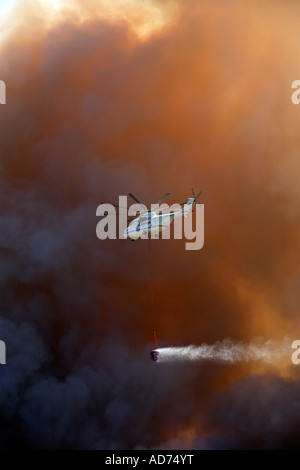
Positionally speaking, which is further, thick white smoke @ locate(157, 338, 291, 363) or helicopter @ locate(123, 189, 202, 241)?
thick white smoke @ locate(157, 338, 291, 363)

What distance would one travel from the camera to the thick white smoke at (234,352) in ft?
151

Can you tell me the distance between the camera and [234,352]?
46.1 meters

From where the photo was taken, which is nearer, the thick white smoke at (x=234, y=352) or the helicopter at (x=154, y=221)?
the helicopter at (x=154, y=221)

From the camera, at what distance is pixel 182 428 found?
4797cm

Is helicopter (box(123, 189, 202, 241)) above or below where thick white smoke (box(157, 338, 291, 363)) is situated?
above

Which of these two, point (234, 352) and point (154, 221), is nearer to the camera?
point (154, 221)

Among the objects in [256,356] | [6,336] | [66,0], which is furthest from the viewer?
[66,0]

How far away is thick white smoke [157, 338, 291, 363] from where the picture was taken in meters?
46.1

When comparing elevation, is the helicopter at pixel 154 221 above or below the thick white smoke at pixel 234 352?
above

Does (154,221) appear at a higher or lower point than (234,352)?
higher

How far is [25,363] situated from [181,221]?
19256mm
